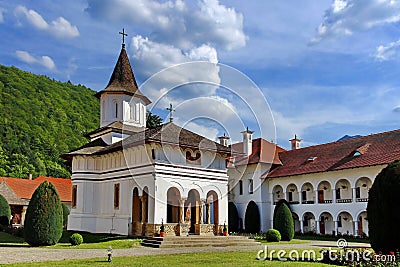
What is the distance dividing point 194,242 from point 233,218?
20.8m

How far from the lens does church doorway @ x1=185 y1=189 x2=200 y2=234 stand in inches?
1174

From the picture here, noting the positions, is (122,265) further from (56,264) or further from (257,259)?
(257,259)

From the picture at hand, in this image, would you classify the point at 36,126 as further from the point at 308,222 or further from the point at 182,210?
the point at 182,210

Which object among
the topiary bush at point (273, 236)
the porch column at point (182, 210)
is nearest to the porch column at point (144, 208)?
the porch column at point (182, 210)

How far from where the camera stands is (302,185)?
42.9 m

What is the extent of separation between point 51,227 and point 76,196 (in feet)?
30.7

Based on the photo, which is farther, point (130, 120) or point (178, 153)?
point (130, 120)

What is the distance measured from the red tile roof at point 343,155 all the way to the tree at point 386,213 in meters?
20.3

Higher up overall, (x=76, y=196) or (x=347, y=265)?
(x=76, y=196)

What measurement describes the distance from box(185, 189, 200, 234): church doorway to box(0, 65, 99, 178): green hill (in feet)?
146

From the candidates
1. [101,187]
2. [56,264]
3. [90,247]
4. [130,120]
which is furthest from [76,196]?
[56,264]

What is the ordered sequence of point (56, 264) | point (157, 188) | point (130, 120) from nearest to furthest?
point (56, 264) → point (157, 188) → point (130, 120)

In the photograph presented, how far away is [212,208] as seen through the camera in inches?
1235

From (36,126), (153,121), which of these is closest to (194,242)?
(153,121)
